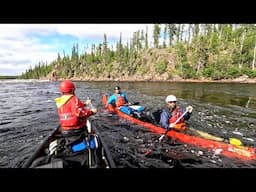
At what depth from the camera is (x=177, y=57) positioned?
253ft

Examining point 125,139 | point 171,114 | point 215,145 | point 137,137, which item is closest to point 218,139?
point 215,145

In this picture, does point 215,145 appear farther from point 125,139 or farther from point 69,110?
point 69,110

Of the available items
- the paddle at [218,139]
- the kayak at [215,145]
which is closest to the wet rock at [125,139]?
the kayak at [215,145]

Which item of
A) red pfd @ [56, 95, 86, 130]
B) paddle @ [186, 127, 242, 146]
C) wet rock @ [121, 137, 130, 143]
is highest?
red pfd @ [56, 95, 86, 130]

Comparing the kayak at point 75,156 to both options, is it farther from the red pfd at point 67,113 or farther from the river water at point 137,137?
the river water at point 137,137

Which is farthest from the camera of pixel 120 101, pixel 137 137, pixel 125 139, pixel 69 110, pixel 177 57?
pixel 177 57

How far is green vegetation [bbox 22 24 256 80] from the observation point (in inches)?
2419

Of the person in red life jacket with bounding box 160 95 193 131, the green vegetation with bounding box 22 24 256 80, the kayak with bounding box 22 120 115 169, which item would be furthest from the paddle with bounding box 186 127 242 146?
the green vegetation with bounding box 22 24 256 80

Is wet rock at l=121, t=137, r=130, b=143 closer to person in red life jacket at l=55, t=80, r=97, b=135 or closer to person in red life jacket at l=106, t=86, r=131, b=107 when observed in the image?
person in red life jacket at l=55, t=80, r=97, b=135

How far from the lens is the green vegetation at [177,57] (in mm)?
61438

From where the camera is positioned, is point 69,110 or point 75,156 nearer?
point 75,156

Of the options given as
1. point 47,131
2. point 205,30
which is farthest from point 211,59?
point 47,131

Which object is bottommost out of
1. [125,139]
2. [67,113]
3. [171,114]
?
[125,139]
